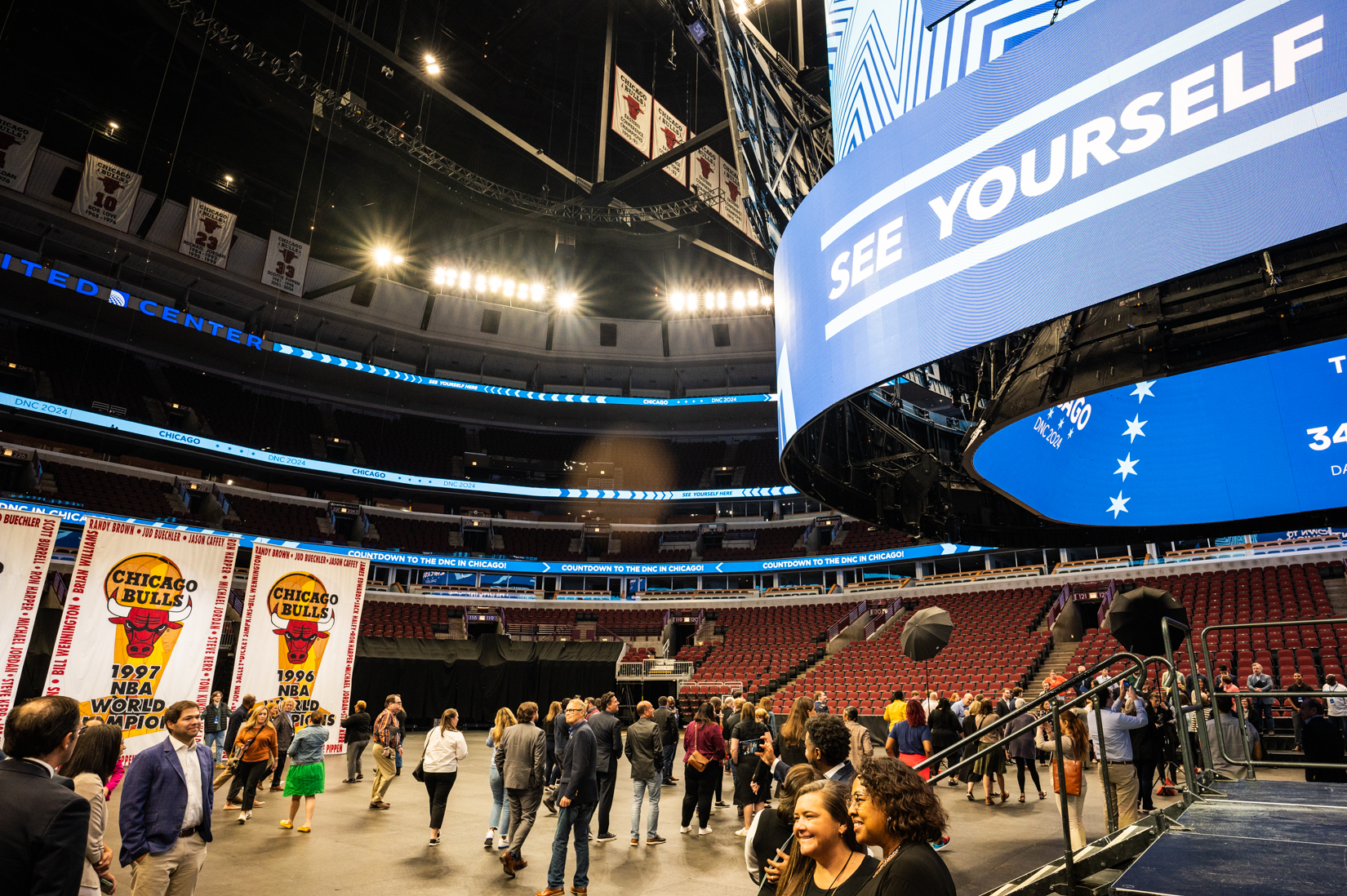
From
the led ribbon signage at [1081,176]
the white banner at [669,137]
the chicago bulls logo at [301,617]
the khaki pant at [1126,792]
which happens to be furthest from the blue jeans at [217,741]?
the white banner at [669,137]

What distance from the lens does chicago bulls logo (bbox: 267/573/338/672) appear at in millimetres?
13734

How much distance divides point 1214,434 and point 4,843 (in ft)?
34.4

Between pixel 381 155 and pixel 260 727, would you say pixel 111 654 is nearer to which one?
pixel 260 727

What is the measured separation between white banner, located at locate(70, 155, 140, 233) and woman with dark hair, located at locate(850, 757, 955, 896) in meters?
33.7

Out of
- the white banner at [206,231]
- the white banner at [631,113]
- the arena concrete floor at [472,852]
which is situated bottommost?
the arena concrete floor at [472,852]

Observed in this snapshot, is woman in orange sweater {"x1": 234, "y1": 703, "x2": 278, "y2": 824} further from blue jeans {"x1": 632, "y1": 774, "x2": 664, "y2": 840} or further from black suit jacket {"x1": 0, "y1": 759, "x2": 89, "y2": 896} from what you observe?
black suit jacket {"x1": 0, "y1": 759, "x2": 89, "y2": 896}

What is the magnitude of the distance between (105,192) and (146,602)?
907 inches

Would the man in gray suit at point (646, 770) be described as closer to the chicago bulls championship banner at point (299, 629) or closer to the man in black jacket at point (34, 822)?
the man in black jacket at point (34, 822)

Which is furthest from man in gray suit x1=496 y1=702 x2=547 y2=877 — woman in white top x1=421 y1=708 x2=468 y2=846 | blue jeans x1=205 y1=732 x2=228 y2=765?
blue jeans x1=205 y1=732 x2=228 y2=765

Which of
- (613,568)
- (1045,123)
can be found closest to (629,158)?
(613,568)

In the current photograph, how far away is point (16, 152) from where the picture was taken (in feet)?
81.8

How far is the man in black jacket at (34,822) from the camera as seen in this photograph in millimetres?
2469

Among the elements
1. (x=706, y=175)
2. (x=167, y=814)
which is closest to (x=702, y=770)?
(x=167, y=814)

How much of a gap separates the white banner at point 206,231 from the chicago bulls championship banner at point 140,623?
72.1 feet
